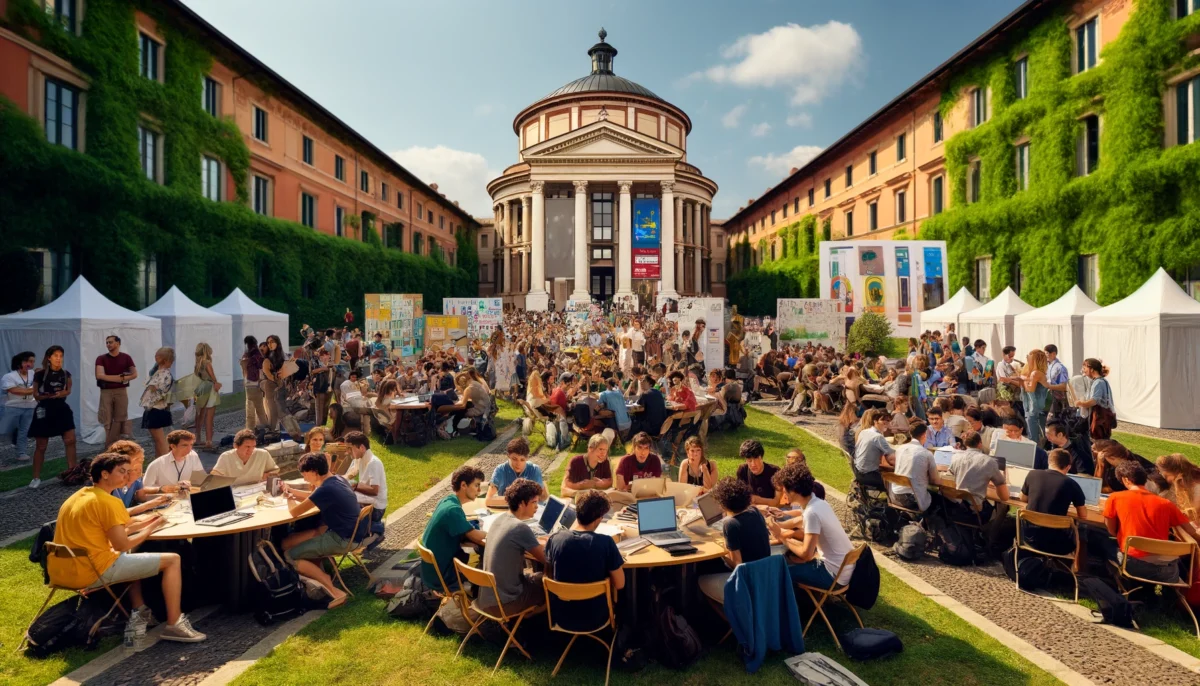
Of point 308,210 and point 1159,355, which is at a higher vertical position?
point 308,210

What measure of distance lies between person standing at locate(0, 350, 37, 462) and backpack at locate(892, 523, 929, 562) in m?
12.4

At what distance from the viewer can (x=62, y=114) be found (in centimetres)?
1638

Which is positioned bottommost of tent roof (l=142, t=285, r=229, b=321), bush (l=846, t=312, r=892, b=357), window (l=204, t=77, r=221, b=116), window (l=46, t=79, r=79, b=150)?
bush (l=846, t=312, r=892, b=357)

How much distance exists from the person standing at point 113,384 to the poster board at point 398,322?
9236mm

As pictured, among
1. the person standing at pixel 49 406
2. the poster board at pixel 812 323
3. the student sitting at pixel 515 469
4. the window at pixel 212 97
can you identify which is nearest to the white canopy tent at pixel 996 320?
the poster board at pixel 812 323

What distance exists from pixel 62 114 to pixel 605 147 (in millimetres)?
33563

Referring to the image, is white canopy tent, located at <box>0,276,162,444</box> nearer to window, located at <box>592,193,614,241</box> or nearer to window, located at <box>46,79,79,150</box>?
window, located at <box>46,79,79,150</box>

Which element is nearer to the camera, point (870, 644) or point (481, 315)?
point (870, 644)

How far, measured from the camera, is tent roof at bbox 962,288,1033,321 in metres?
17.4

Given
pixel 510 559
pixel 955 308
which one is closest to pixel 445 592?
pixel 510 559

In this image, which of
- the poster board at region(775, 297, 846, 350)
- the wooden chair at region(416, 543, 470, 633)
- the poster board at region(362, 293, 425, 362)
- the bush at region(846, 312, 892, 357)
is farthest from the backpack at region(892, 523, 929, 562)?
the bush at region(846, 312, 892, 357)

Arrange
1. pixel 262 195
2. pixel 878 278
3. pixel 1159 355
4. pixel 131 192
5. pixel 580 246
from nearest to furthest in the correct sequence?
1. pixel 1159 355
2. pixel 131 192
3. pixel 878 278
4. pixel 262 195
5. pixel 580 246

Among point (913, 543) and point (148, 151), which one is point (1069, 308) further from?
point (148, 151)

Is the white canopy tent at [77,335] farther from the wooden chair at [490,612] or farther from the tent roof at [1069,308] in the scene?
the tent roof at [1069,308]
